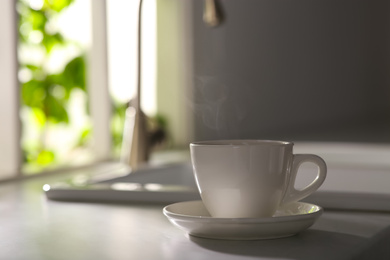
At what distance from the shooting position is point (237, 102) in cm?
274

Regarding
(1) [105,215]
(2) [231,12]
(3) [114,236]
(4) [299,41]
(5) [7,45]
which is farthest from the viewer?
(4) [299,41]

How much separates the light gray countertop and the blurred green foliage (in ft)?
5.34

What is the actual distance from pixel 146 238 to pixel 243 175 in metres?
0.14

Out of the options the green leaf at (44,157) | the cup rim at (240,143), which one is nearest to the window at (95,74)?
the green leaf at (44,157)

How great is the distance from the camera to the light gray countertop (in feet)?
2.40

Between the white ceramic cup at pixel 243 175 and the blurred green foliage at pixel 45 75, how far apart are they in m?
1.95

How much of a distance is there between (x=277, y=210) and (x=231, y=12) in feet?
5.96

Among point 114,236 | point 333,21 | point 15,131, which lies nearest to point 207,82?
point 333,21

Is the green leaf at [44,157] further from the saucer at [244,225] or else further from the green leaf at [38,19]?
the saucer at [244,225]

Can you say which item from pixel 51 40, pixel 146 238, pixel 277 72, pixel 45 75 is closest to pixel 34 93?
pixel 45 75

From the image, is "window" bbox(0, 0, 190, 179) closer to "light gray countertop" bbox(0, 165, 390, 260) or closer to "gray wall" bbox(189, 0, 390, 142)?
"gray wall" bbox(189, 0, 390, 142)

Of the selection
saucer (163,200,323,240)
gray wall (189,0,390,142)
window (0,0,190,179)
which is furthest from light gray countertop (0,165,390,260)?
gray wall (189,0,390,142)

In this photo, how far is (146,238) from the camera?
2.70 feet

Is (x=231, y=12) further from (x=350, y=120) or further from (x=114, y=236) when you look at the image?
(x=114, y=236)
